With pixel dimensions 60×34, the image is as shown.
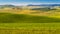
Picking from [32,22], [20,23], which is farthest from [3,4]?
[32,22]

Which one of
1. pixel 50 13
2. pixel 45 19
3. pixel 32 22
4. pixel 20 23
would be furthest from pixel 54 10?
pixel 20 23

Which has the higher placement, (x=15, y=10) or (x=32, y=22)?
(x=15, y=10)

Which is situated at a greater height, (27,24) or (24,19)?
(24,19)

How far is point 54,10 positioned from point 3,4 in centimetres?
99

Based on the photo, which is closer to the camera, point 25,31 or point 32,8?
point 25,31

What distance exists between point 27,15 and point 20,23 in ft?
0.67

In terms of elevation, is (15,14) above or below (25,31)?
above

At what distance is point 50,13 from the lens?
252cm

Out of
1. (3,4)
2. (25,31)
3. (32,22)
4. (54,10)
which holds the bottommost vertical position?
(25,31)

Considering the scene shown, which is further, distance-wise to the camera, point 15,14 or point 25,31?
point 15,14

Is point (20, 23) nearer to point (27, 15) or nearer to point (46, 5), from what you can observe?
point (27, 15)

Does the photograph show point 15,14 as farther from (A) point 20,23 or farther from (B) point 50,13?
(B) point 50,13

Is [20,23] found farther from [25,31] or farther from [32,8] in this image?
[32,8]

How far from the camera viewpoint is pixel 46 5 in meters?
2.55
